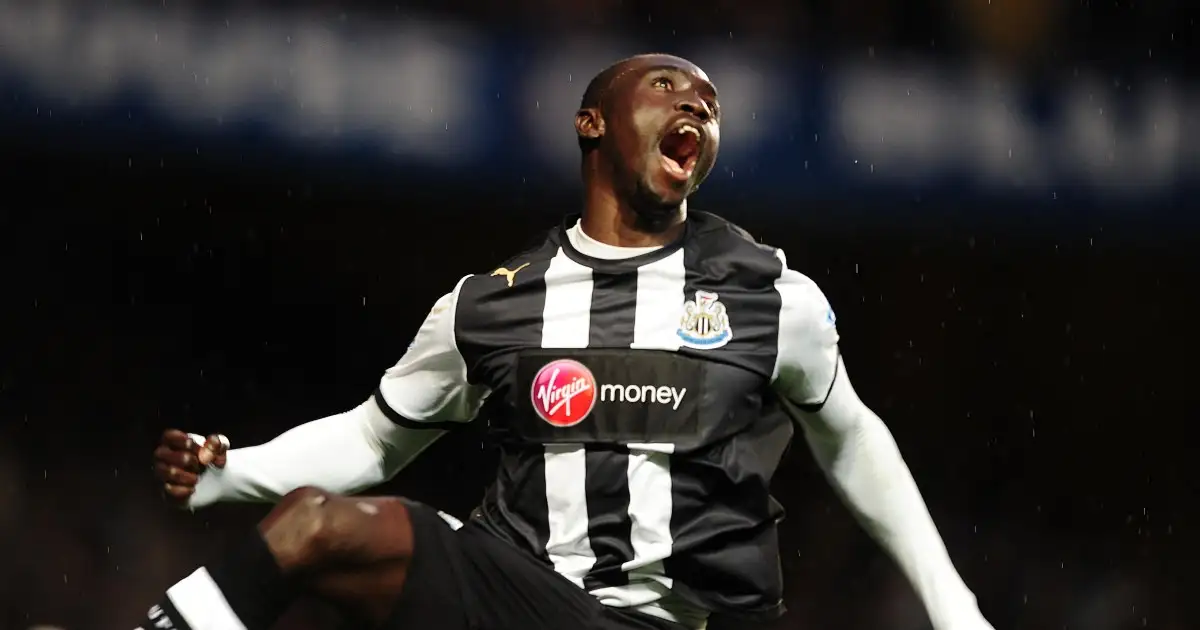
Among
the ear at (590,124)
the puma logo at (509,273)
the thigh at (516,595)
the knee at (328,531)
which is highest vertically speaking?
the ear at (590,124)

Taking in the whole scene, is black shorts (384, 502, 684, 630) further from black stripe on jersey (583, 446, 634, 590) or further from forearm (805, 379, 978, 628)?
forearm (805, 379, 978, 628)

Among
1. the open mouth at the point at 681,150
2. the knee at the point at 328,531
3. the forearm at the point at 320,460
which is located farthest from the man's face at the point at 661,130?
the knee at the point at 328,531

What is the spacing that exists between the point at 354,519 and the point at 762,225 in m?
1.88

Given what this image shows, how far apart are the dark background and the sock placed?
158 centimetres

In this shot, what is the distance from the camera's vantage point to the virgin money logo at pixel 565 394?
1.88 m

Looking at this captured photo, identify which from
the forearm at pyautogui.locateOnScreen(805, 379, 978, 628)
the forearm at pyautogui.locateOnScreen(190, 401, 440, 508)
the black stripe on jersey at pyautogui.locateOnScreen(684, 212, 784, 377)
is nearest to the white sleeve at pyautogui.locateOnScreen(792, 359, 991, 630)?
the forearm at pyautogui.locateOnScreen(805, 379, 978, 628)

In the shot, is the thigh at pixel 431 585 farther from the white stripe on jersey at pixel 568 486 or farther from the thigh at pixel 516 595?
the white stripe on jersey at pixel 568 486

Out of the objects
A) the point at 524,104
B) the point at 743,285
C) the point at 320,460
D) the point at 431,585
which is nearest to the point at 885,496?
the point at 743,285

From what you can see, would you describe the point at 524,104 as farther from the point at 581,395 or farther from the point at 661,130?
the point at 581,395

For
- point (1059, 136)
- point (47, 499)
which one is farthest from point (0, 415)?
point (1059, 136)

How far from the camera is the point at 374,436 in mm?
2125

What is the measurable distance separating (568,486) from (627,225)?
1.32 feet

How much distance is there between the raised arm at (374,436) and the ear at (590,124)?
295 millimetres

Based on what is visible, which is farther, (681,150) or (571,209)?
(571,209)
